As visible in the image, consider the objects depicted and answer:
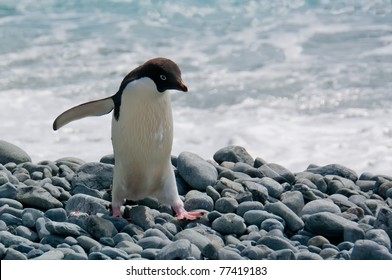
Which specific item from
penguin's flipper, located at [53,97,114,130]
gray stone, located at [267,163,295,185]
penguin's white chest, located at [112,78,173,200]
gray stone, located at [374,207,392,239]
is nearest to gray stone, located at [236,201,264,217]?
penguin's white chest, located at [112,78,173,200]

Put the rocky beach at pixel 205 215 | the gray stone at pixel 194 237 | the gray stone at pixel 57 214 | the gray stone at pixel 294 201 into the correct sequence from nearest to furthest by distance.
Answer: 1. the rocky beach at pixel 205 215
2. the gray stone at pixel 194 237
3. the gray stone at pixel 57 214
4. the gray stone at pixel 294 201

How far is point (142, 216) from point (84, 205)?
354 millimetres

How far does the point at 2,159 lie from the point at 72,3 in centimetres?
1156

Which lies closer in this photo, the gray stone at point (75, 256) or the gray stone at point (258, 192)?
the gray stone at point (75, 256)

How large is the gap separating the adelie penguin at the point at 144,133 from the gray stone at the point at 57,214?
1.08 feet

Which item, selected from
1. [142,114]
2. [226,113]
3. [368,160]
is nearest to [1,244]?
[142,114]

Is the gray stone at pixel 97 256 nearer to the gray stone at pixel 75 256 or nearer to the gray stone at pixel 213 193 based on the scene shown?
the gray stone at pixel 75 256

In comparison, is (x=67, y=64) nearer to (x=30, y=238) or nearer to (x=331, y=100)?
(x=331, y=100)

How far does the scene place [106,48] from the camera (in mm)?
13906

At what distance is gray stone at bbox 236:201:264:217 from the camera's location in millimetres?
5430

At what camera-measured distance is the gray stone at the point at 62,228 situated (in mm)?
4766

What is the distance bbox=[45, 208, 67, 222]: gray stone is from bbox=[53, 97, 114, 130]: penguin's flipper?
2.23ft

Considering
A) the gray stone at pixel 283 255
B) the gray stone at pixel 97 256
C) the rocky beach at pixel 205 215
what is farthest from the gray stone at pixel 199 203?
the gray stone at pixel 97 256

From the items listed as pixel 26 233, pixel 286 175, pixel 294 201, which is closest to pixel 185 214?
pixel 294 201
